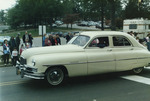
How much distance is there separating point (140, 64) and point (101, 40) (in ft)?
6.31

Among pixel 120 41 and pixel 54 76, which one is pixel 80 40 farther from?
pixel 54 76

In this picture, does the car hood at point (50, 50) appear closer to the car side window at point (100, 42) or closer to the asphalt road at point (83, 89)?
the car side window at point (100, 42)

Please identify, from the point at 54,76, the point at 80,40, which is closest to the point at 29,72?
the point at 54,76

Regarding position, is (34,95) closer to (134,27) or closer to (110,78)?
(110,78)

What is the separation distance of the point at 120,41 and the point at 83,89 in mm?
2609

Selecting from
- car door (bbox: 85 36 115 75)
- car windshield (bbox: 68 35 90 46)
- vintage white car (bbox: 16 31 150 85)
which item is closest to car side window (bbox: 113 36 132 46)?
vintage white car (bbox: 16 31 150 85)

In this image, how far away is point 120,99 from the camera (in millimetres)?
5945

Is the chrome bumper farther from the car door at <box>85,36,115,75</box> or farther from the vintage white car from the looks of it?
the car door at <box>85,36,115,75</box>

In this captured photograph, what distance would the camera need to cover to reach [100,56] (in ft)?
25.5

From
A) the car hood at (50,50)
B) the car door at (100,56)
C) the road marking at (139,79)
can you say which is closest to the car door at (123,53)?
the car door at (100,56)

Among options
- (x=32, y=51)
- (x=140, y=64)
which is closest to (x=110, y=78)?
(x=140, y=64)

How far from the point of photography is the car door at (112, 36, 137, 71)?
26.7 feet

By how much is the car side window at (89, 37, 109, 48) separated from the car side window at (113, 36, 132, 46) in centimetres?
33

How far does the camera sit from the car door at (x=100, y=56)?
7.63 m
